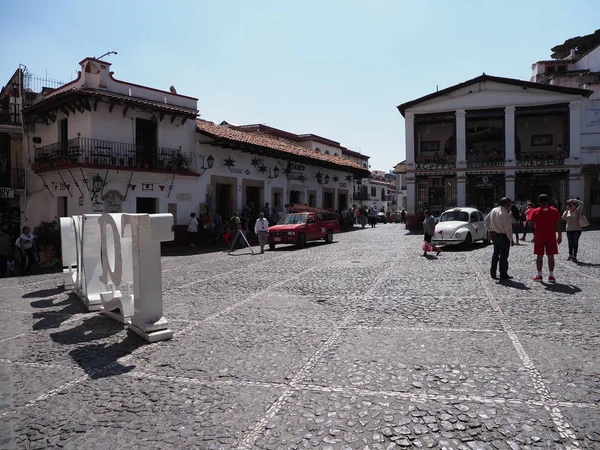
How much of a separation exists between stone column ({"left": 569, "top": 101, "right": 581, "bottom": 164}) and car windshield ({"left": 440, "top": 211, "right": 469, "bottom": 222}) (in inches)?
574

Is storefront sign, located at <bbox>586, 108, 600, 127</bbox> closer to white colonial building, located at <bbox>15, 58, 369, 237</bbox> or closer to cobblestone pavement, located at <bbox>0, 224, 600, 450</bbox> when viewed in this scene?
white colonial building, located at <bbox>15, 58, 369, 237</bbox>

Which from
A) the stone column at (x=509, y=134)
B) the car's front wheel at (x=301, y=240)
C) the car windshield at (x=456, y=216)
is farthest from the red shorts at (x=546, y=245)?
the stone column at (x=509, y=134)

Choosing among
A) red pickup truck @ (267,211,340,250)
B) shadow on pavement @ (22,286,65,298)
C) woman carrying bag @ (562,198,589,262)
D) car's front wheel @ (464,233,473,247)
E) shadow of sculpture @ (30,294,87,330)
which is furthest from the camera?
red pickup truck @ (267,211,340,250)

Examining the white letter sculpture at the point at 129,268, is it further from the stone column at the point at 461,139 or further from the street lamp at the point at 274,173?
the stone column at the point at 461,139

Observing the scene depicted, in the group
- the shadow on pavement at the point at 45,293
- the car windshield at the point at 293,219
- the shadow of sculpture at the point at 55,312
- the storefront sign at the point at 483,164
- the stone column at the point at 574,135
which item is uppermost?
the stone column at the point at 574,135

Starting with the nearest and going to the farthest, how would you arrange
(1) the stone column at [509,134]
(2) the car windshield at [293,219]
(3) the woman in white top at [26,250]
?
(3) the woman in white top at [26,250], (2) the car windshield at [293,219], (1) the stone column at [509,134]

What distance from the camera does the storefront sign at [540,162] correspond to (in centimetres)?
2753

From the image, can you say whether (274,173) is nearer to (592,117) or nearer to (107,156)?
(107,156)

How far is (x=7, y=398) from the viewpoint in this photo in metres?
4.16

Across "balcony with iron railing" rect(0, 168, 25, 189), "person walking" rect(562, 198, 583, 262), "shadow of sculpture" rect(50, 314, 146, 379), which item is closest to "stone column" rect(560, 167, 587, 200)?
"person walking" rect(562, 198, 583, 262)

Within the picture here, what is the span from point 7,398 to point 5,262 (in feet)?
38.9

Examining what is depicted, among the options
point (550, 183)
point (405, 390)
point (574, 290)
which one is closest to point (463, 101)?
point (550, 183)

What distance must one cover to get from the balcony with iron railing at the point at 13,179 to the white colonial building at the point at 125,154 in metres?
0.27

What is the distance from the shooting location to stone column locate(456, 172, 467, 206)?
94.0 feet
